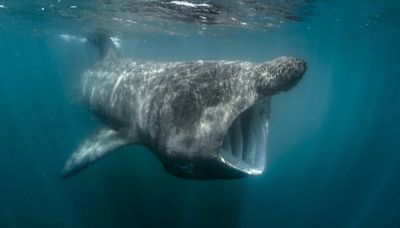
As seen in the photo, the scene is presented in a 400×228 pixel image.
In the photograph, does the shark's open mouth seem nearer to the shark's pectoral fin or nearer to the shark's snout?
the shark's snout

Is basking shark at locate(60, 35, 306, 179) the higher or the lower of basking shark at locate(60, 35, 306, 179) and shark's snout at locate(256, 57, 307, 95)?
the lower

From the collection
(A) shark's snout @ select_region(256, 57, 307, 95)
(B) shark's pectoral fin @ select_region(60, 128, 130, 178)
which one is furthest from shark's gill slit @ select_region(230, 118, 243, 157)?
(B) shark's pectoral fin @ select_region(60, 128, 130, 178)

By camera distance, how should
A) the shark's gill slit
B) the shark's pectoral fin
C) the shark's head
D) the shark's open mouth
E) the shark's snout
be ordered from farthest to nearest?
the shark's pectoral fin
the shark's gill slit
the shark's open mouth
the shark's head
the shark's snout

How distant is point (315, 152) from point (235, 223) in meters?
29.4

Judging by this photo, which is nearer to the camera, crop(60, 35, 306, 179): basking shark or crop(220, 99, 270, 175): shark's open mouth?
crop(60, 35, 306, 179): basking shark

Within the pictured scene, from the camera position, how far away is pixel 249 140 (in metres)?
7.03

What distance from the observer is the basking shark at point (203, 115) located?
6.24m

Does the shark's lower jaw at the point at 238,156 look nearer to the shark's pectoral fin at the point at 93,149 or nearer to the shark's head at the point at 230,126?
the shark's head at the point at 230,126

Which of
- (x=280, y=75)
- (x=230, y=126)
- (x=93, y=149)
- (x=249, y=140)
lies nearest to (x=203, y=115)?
(x=230, y=126)

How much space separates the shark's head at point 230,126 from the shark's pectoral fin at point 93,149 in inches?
Answer: 74.6

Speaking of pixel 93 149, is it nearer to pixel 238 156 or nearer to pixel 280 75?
pixel 238 156

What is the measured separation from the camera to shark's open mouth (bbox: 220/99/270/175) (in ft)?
21.7

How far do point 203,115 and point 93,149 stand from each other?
3716mm

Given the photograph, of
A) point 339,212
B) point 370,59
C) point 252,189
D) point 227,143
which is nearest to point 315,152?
point 370,59
